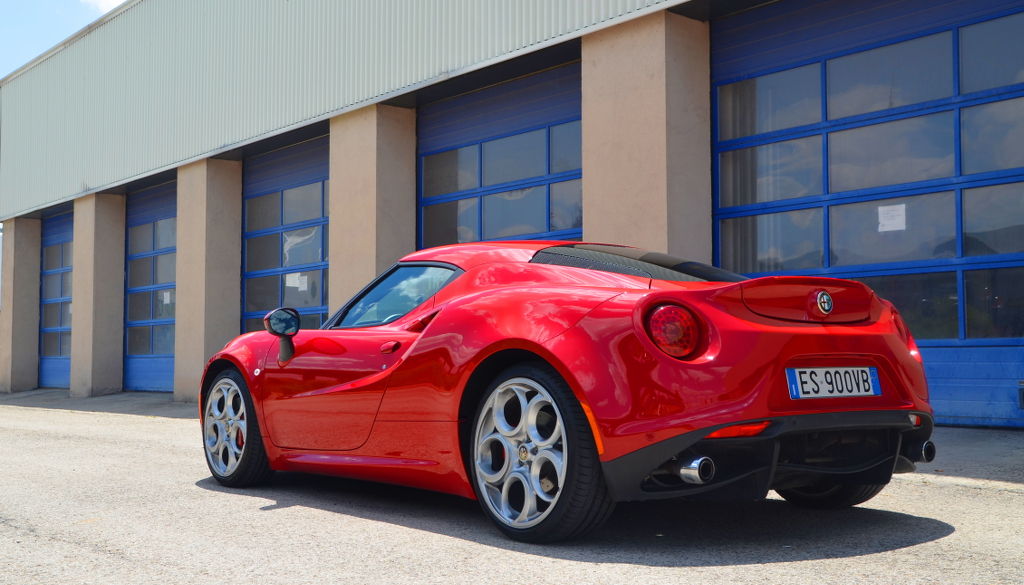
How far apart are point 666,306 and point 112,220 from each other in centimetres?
1811

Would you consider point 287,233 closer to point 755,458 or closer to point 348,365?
point 348,365

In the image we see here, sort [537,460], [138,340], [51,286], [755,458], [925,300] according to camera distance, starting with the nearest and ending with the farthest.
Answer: [755,458] < [537,460] < [925,300] < [138,340] < [51,286]

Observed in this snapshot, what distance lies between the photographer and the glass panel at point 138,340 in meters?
18.8

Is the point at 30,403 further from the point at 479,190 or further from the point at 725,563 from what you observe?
the point at 725,563

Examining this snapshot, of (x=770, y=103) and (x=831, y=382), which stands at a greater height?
(x=770, y=103)

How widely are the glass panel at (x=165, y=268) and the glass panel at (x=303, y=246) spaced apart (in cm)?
377

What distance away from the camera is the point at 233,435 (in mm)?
5664

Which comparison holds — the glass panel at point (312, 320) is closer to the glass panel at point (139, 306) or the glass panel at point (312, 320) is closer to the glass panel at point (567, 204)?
the glass panel at point (567, 204)

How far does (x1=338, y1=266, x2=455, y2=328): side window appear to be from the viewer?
15.5 feet

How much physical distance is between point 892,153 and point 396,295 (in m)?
5.15

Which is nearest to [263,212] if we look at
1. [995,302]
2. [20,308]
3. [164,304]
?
[164,304]

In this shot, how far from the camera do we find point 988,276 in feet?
25.1

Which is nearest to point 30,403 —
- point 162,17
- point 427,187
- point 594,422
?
point 162,17

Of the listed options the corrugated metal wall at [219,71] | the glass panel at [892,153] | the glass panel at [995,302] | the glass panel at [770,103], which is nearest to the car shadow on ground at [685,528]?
the glass panel at [995,302]
